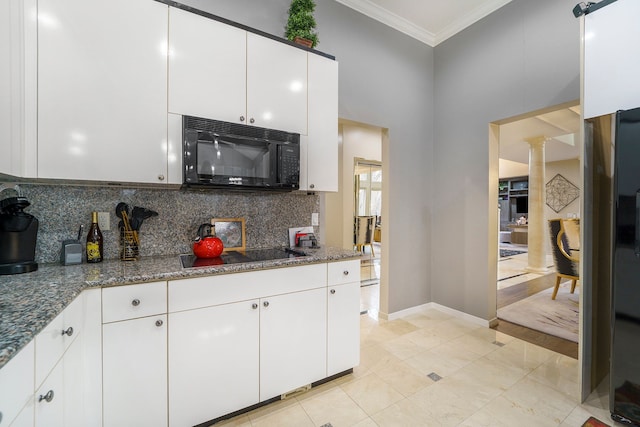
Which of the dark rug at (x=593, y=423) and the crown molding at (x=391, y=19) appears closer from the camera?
the dark rug at (x=593, y=423)

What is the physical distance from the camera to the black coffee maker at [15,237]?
4.29 ft

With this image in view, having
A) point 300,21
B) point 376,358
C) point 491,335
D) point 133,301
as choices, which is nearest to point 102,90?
point 133,301

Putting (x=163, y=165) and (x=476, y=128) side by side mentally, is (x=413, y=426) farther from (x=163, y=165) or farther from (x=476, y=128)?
(x=476, y=128)

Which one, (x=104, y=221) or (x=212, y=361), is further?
(x=104, y=221)

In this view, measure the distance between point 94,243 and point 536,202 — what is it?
6.95m

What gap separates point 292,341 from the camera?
1773 millimetres

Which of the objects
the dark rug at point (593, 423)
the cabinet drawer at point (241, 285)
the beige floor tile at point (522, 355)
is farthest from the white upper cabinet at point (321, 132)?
the dark rug at point (593, 423)

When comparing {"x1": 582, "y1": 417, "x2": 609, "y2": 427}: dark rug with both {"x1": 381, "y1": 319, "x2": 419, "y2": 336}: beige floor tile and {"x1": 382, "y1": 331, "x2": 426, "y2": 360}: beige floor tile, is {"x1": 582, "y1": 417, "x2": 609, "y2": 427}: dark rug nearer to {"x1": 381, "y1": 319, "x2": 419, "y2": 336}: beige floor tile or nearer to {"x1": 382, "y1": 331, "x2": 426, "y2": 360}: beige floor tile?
{"x1": 382, "y1": 331, "x2": 426, "y2": 360}: beige floor tile

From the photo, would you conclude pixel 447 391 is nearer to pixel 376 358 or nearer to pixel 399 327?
pixel 376 358

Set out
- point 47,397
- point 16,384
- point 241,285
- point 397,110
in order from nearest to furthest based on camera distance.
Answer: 1. point 16,384
2. point 47,397
3. point 241,285
4. point 397,110

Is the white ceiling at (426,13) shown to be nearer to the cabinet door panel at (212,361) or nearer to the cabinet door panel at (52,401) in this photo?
Answer: the cabinet door panel at (212,361)

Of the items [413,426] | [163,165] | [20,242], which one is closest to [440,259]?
[413,426]

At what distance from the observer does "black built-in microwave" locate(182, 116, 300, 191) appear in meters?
1.64

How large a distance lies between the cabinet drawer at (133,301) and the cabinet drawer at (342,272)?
1.01 meters
